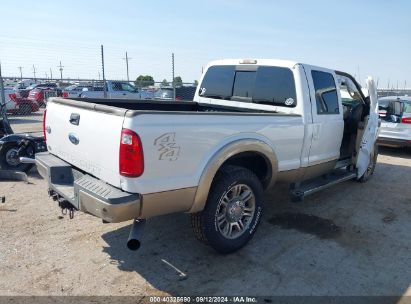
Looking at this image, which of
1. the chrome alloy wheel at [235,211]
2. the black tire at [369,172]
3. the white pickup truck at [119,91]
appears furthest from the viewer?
the white pickup truck at [119,91]

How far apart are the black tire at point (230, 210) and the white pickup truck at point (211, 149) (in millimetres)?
11

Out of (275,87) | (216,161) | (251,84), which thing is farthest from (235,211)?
(251,84)

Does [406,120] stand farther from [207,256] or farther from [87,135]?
[87,135]

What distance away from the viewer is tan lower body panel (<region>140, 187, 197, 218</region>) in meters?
3.07

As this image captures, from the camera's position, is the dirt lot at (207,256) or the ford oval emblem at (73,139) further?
the ford oval emblem at (73,139)

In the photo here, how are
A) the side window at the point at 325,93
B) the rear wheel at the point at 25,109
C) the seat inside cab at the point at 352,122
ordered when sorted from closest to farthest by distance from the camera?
1. the side window at the point at 325,93
2. the seat inside cab at the point at 352,122
3. the rear wheel at the point at 25,109

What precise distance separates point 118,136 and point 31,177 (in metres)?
4.52

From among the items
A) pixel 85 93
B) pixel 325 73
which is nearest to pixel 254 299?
pixel 325 73

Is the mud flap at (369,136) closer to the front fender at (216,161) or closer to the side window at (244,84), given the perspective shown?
the side window at (244,84)

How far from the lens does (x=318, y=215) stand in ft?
16.8

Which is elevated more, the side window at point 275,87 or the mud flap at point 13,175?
the side window at point 275,87

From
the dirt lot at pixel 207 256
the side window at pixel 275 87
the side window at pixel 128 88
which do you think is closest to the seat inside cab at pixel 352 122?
the dirt lot at pixel 207 256

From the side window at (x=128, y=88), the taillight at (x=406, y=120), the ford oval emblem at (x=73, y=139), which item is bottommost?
the taillight at (x=406, y=120)

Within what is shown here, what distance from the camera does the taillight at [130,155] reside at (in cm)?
288
